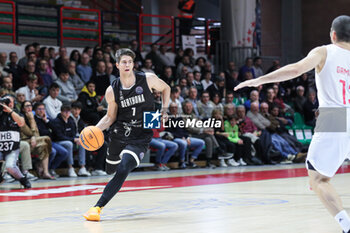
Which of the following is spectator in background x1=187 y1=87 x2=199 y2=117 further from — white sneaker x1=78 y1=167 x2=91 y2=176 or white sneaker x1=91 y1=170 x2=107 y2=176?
white sneaker x1=78 y1=167 x2=91 y2=176

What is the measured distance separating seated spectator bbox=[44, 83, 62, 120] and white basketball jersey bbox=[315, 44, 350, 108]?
7585mm

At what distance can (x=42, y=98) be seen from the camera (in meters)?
11.1

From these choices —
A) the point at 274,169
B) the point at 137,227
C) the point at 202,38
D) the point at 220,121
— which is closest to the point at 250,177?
the point at 274,169

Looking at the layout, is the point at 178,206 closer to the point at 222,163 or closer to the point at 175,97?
the point at 175,97

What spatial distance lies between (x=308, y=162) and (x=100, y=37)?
39.2 feet

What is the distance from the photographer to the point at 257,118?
44.9 feet

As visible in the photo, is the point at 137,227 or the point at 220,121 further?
the point at 220,121

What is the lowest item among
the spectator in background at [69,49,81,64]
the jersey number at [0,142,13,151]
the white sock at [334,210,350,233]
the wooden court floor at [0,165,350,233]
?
the wooden court floor at [0,165,350,233]

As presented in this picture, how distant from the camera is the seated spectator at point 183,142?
12211mm

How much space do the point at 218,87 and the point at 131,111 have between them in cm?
906

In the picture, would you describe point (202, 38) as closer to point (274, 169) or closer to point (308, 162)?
point (274, 169)

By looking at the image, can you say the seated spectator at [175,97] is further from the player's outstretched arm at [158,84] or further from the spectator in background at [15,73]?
the player's outstretched arm at [158,84]

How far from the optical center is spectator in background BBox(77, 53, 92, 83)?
12.7 m

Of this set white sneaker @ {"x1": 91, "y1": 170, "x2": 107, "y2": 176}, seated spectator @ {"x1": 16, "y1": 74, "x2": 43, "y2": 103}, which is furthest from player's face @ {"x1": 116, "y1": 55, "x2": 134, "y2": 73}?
seated spectator @ {"x1": 16, "y1": 74, "x2": 43, "y2": 103}
